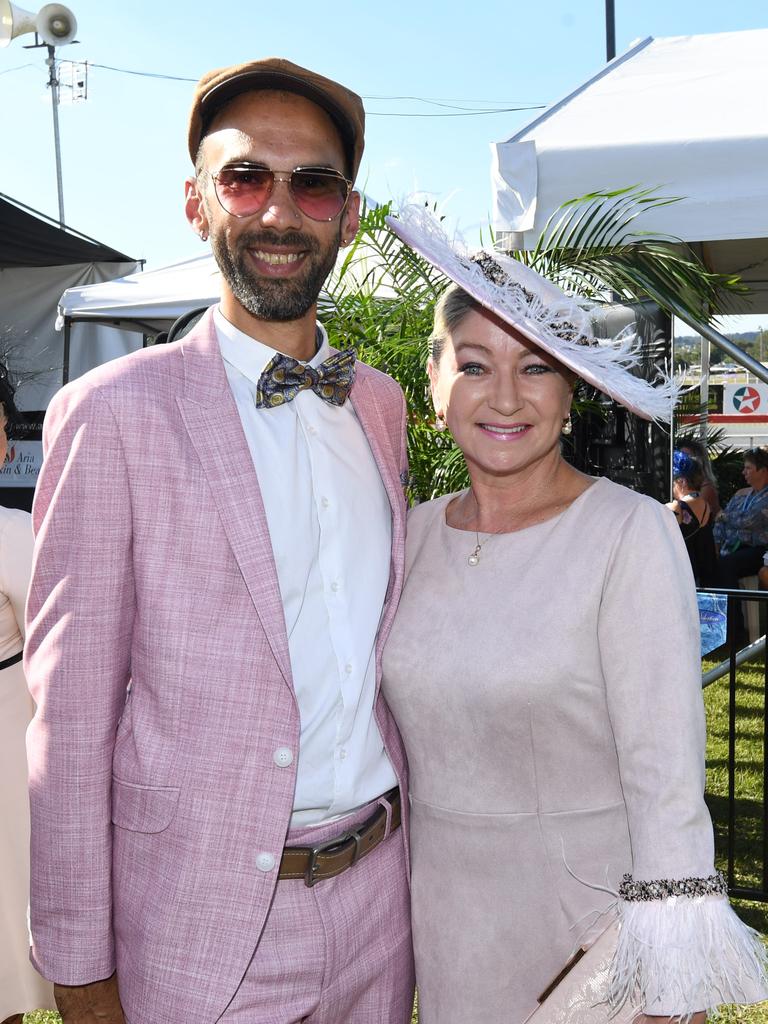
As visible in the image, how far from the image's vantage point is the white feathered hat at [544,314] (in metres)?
1.83

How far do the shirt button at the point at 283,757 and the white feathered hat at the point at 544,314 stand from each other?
853 mm

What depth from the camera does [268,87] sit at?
197cm

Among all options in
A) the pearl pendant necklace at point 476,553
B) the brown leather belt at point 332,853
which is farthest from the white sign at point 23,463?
the brown leather belt at point 332,853

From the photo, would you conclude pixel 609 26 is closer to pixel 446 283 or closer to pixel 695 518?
pixel 695 518

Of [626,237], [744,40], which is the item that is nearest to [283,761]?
[626,237]

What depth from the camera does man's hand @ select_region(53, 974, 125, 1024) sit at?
5.69 ft

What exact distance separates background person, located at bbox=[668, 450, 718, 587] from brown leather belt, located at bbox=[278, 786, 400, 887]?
4628mm

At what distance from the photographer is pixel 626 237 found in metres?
3.59

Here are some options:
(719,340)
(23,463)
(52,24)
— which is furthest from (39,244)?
(719,340)

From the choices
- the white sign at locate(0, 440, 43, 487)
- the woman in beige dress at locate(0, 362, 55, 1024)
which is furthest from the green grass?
the white sign at locate(0, 440, 43, 487)

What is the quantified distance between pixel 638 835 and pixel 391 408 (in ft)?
3.44

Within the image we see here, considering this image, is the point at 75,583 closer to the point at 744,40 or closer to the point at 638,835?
the point at 638,835

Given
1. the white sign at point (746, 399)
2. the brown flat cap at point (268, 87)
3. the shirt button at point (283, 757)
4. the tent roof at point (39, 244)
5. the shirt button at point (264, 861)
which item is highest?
the tent roof at point (39, 244)

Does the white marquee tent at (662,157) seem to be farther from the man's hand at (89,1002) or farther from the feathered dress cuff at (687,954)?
the man's hand at (89,1002)
